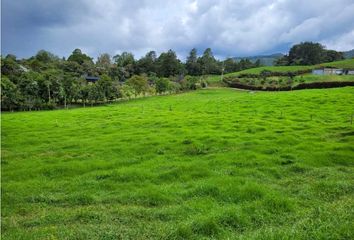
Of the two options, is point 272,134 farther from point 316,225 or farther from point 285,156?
point 316,225

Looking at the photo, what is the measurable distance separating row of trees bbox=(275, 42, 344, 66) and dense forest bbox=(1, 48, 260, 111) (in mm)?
30128

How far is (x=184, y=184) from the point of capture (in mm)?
13531

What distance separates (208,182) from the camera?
43.5ft

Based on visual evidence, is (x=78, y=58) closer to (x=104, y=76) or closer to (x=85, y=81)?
(x=85, y=81)

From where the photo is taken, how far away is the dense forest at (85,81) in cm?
7666

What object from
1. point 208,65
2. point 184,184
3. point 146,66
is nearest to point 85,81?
point 146,66

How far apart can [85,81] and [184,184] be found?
97.1m

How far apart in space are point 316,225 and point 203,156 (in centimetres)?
960

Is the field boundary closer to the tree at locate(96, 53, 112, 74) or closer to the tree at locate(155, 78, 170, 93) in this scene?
the tree at locate(155, 78, 170, 93)

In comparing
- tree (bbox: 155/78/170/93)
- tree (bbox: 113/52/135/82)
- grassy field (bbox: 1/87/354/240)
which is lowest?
grassy field (bbox: 1/87/354/240)

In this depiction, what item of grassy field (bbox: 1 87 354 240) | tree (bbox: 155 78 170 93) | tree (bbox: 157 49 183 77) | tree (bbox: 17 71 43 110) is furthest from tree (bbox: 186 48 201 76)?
grassy field (bbox: 1 87 354 240)

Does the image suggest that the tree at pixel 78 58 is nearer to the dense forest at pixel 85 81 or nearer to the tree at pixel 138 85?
the dense forest at pixel 85 81

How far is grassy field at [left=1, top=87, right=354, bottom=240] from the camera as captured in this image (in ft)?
30.9

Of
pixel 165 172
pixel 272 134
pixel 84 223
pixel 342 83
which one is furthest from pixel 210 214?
pixel 342 83
